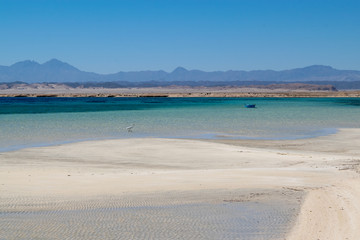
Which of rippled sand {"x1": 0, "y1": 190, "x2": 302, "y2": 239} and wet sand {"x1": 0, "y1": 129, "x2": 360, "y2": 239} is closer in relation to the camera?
rippled sand {"x1": 0, "y1": 190, "x2": 302, "y2": 239}

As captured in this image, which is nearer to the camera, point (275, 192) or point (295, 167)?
point (275, 192)

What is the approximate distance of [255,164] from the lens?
659 inches

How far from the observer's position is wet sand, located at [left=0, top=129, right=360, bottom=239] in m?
8.48

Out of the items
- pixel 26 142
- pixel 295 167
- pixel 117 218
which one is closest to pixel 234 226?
Result: pixel 117 218

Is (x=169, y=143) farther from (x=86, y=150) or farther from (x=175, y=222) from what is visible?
(x=175, y=222)

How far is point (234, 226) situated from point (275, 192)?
119 inches

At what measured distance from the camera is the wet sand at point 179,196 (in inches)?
334

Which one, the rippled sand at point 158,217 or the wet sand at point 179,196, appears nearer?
the rippled sand at point 158,217

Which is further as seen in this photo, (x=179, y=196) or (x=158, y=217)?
(x=179, y=196)

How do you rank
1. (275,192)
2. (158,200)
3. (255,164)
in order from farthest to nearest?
(255,164) < (275,192) < (158,200)

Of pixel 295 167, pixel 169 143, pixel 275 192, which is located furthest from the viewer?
pixel 169 143

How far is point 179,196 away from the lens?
1106 centimetres

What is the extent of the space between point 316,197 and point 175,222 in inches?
138

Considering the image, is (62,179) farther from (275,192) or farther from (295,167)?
(295,167)
